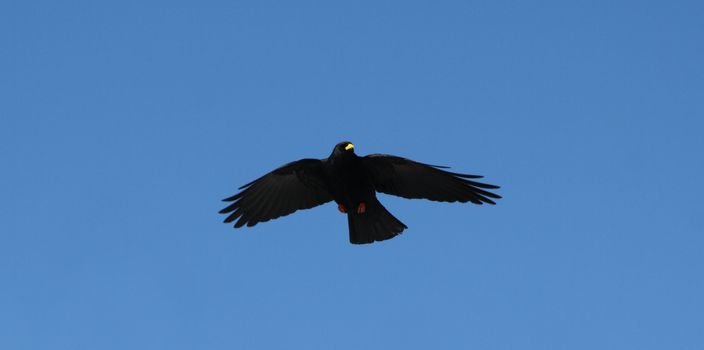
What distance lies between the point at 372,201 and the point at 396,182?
55 centimetres

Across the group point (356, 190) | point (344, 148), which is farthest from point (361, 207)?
point (344, 148)

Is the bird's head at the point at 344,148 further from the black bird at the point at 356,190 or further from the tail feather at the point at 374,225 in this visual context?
the tail feather at the point at 374,225

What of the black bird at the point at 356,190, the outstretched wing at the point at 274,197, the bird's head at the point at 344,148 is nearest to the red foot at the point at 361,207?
the black bird at the point at 356,190

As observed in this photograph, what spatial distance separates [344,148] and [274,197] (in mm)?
2118

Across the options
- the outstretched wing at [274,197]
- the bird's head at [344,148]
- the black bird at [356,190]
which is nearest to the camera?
the bird's head at [344,148]

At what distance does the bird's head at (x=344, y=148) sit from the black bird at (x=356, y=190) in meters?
0.17

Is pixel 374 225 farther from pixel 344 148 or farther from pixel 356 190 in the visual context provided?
pixel 344 148

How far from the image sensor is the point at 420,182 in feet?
62.8

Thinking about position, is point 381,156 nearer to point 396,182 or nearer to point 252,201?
point 396,182

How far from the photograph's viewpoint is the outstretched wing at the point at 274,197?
63.4 ft

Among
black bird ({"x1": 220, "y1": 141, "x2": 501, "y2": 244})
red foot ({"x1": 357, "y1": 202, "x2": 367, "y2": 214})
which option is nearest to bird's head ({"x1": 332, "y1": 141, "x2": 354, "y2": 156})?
black bird ({"x1": 220, "y1": 141, "x2": 501, "y2": 244})

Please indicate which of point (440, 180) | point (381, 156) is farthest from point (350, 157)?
point (440, 180)

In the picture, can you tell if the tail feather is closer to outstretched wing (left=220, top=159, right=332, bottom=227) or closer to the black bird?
the black bird

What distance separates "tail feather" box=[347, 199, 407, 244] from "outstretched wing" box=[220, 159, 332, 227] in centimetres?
73
